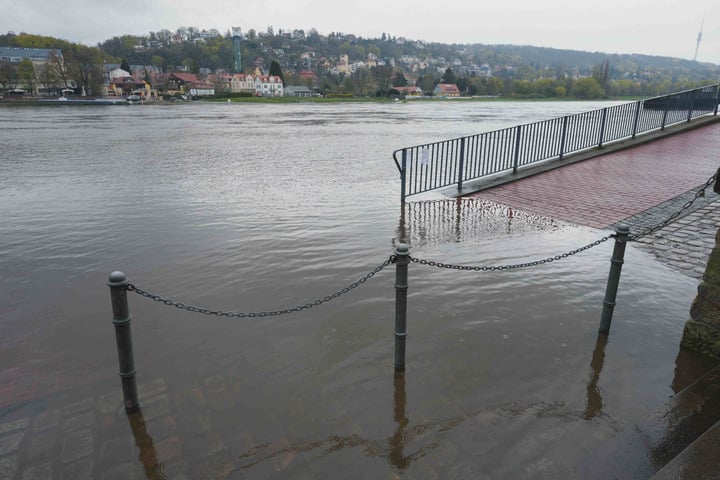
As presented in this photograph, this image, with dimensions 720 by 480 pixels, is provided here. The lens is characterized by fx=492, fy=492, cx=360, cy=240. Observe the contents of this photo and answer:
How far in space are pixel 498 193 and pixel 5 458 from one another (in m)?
10.1

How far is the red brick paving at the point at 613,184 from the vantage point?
955 cm

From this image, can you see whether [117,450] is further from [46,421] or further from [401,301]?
[401,301]

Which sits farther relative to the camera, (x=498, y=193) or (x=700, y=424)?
(x=498, y=193)

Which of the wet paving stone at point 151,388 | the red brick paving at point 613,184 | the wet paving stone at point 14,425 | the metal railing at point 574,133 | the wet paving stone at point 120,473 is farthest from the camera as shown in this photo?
the metal railing at point 574,133

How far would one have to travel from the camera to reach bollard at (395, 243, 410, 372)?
3.97m

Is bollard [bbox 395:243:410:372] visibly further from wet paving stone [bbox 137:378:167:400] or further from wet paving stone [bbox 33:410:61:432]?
wet paving stone [bbox 33:410:61:432]

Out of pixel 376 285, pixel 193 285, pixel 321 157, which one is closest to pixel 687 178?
pixel 376 285

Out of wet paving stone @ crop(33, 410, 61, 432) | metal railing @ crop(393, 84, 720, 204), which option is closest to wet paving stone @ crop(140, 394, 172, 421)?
wet paving stone @ crop(33, 410, 61, 432)

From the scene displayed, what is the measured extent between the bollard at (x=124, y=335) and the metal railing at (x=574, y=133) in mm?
9127

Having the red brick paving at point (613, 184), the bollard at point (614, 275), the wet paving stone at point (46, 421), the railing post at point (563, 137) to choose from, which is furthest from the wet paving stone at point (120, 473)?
the railing post at point (563, 137)

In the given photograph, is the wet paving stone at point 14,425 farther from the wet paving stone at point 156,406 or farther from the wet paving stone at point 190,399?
the wet paving stone at point 190,399

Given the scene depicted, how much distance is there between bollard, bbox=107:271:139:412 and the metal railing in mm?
9127

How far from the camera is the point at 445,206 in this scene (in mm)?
10484

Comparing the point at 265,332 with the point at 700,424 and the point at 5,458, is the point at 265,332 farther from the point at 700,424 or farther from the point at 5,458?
the point at 700,424
